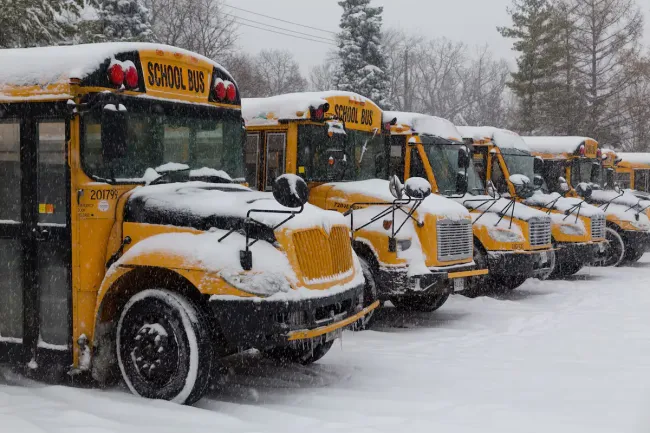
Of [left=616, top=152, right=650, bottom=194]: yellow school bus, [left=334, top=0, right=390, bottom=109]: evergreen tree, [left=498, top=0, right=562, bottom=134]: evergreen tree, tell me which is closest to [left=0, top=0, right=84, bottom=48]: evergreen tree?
[left=616, top=152, right=650, bottom=194]: yellow school bus

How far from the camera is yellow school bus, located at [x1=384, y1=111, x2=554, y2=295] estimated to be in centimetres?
1109

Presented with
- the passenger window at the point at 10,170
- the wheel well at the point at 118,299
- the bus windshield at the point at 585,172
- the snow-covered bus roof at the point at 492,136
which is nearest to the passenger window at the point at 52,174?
the passenger window at the point at 10,170

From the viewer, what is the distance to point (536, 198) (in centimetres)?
1434

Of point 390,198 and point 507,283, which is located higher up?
point 390,198

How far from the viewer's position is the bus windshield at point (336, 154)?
948cm

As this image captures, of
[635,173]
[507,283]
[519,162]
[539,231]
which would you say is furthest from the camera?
[635,173]

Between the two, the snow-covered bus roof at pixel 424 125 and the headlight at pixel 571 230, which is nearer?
the snow-covered bus roof at pixel 424 125

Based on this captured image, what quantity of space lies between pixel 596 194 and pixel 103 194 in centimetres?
1351

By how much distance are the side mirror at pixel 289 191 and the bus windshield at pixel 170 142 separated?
4.01 ft

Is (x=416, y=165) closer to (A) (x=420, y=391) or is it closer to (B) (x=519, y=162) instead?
(B) (x=519, y=162)

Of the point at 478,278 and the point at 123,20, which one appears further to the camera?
the point at 123,20

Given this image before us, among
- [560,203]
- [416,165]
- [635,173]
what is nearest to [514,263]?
[416,165]

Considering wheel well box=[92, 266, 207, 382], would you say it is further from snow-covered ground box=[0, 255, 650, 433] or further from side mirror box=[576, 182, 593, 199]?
side mirror box=[576, 182, 593, 199]

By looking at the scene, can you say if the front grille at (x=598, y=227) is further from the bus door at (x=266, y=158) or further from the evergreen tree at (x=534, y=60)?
the evergreen tree at (x=534, y=60)
